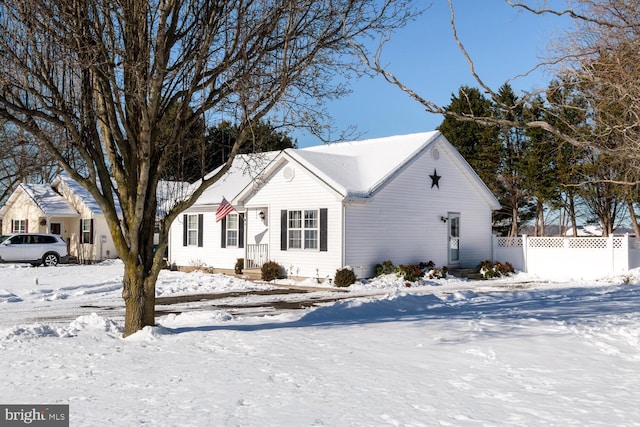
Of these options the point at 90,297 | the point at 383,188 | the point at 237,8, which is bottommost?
the point at 90,297

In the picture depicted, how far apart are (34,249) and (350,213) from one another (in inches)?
740

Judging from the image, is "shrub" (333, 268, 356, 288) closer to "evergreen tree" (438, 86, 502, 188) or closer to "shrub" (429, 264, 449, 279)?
"shrub" (429, 264, 449, 279)

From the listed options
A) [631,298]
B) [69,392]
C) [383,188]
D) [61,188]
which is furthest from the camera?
[61,188]

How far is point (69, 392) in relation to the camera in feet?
22.0

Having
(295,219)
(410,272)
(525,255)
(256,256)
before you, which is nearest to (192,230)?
(256,256)

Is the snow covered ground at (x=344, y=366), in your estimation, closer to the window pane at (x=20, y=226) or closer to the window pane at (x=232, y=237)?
the window pane at (x=232, y=237)

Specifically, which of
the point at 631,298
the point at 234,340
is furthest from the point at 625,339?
the point at 631,298

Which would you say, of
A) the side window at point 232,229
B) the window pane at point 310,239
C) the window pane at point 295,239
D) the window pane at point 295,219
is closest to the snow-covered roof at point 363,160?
the window pane at point 295,219

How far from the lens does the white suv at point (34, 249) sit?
104 ft

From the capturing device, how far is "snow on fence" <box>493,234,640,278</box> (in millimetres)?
25047

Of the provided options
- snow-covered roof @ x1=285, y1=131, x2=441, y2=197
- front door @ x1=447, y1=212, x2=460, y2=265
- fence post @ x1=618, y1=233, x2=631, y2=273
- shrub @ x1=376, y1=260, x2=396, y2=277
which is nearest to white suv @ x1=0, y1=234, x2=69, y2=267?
snow-covered roof @ x1=285, y1=131, x2=441, y2=197

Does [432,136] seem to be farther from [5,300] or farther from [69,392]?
[69,392]

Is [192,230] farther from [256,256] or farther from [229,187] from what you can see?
[256,256]

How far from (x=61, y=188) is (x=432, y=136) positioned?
26.0 m
